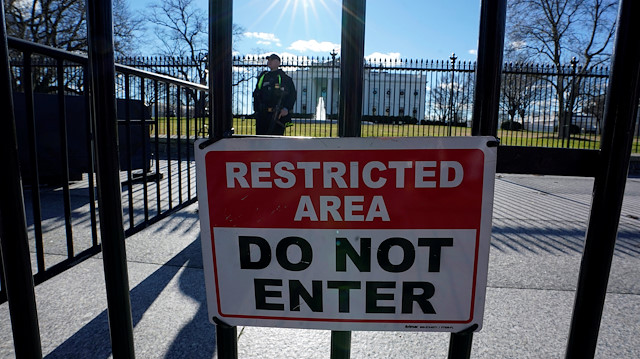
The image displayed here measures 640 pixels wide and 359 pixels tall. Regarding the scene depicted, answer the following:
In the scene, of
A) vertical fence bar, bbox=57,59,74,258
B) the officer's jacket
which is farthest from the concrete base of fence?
vertical fence bar, bbox=57,59,74,258

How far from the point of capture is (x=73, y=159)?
18.4ft

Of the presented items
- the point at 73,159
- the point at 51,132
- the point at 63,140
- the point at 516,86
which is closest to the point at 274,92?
the point at 73,159

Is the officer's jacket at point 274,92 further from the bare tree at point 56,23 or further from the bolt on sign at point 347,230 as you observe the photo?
the bare tree at point 56,23

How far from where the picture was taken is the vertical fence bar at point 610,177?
80 cm

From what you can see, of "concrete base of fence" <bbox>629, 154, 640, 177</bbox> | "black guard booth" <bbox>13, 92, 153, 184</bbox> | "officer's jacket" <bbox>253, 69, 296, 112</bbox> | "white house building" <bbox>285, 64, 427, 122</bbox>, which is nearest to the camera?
"black guard booth" <bbox>13, 92, 153, 184</bbox>

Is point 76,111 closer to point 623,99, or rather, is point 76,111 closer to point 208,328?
point 208,328

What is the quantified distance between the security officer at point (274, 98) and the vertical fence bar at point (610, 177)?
5.75m

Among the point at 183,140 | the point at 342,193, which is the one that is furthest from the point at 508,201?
the point at 183,140

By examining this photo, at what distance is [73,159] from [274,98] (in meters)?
2.92

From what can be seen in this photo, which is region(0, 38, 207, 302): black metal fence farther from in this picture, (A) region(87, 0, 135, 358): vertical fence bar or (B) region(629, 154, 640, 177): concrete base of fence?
(B) region(629, 154, 640, 177): concrete base of fence

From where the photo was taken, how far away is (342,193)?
0.85 metres

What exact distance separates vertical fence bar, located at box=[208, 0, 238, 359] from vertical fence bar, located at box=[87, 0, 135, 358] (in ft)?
0.70

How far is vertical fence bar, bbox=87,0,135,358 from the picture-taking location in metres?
0.87

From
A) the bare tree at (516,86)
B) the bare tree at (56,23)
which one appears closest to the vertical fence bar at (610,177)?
the bare tree at (516,86)
